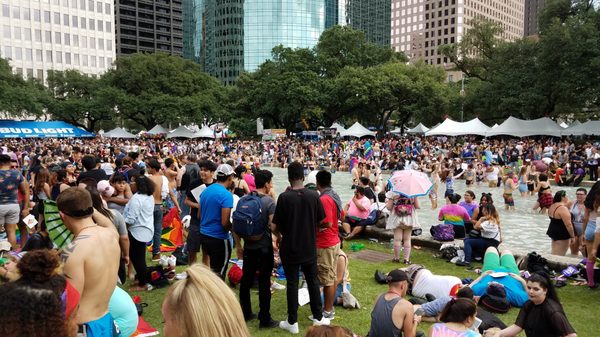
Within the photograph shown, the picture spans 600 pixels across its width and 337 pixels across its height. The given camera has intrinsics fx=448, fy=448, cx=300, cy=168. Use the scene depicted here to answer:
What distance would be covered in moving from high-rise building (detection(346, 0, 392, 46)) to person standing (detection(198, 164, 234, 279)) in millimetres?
133352

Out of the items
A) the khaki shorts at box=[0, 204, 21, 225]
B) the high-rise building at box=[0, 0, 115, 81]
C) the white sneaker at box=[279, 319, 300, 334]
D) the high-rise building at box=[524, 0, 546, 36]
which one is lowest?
the white sneaker at box=[279, 319, 300, 334]

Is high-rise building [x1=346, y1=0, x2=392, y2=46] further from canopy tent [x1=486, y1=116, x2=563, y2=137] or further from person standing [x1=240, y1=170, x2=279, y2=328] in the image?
person standing [x1=240, y1=170, x2=279, y2=328]

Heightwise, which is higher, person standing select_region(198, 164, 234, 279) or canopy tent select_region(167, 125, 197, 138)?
canopy tent select_region(167, 125, 197, 138)

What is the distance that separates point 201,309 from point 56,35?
344 ft

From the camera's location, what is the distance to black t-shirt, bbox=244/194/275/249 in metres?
5.36

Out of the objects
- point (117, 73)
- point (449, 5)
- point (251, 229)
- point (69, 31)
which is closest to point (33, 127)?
point (117, 73)

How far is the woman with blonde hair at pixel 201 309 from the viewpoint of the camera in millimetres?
1845

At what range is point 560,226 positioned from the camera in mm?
8375

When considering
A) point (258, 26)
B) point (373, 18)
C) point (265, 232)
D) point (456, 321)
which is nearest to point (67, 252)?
point (265, 232)

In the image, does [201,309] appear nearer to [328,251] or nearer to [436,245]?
[328,251]

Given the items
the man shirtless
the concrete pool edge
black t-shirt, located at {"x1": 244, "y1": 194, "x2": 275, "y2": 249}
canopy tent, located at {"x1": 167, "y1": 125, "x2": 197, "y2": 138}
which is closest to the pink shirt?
the concrete pool edge

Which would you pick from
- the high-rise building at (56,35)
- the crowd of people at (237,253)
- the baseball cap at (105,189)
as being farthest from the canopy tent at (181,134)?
the high-rise building at (56,35)

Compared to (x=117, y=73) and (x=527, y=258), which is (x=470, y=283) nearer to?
(x=527, y=258)

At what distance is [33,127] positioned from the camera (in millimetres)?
53531
